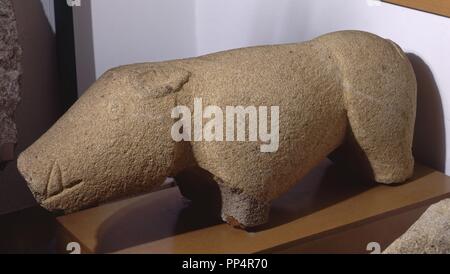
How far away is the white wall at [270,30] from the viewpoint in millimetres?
1943

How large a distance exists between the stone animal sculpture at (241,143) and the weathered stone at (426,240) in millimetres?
321

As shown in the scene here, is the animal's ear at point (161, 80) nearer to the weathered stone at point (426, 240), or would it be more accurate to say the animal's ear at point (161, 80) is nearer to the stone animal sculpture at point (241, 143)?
the stone animal sculpture at point (241, 143)

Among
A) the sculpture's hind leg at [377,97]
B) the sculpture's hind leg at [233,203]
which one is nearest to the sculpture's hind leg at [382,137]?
the sculpture's hind leg at [377,97]

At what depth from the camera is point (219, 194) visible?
175 centimetres

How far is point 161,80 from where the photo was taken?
1576 mm

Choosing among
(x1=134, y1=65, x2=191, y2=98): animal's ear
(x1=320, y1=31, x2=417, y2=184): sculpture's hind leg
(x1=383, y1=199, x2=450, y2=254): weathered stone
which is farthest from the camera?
(x1=320, y1=31, x2=417, y2=184): sculpture's hind leg

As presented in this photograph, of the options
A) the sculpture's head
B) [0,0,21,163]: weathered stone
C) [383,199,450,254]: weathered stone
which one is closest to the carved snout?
the sculpture's head

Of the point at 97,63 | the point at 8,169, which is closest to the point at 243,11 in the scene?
the point at 97,63

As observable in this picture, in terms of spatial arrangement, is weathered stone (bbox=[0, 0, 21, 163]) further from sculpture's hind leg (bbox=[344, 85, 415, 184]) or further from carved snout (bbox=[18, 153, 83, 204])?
sculpture's hind leg (bbox=[344, 85, 415, 184])

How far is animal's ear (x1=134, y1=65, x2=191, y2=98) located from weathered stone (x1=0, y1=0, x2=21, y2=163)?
1.78 feet

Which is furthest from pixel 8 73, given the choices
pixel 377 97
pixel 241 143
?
pixel 377 97

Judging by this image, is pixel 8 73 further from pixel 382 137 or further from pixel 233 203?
pixel 382 137

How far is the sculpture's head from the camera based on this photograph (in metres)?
1.50
